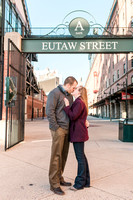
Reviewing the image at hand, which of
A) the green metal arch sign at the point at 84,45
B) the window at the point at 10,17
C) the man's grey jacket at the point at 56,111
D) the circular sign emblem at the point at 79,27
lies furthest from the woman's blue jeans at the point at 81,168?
the window at the point at 10,17

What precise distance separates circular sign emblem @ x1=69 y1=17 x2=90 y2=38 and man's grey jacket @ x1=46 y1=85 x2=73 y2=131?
5.15 meters

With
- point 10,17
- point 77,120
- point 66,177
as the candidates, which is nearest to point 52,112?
point 77,120

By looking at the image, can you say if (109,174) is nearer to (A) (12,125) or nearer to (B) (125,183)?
(B) (125,183)

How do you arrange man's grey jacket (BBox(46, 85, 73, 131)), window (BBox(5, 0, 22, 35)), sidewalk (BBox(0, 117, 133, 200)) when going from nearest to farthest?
sidewalk (BBox(0, 117, 133, 200)), man's grey jacket (BBox(46, 85, 73, 131)), window (BBox(5, 0, 22, 35))

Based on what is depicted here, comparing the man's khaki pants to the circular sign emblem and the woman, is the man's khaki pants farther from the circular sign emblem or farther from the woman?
the circular sign emblem

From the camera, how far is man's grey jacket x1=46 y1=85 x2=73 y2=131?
313cm

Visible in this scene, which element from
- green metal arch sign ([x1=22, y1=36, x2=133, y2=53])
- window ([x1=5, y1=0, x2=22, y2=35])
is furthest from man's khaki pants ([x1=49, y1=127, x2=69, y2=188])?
window ([x1=5, y1=0, x2=22, y2=35])

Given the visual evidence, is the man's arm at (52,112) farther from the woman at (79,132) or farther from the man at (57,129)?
the woman at (79,132)

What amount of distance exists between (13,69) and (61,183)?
15.7 ft

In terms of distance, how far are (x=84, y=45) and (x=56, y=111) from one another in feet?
17.5

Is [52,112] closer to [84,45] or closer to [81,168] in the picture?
[81,168]

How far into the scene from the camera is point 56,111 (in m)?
3.28

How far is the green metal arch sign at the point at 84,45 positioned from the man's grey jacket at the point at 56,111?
4988 mm

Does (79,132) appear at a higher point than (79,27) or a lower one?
lower
